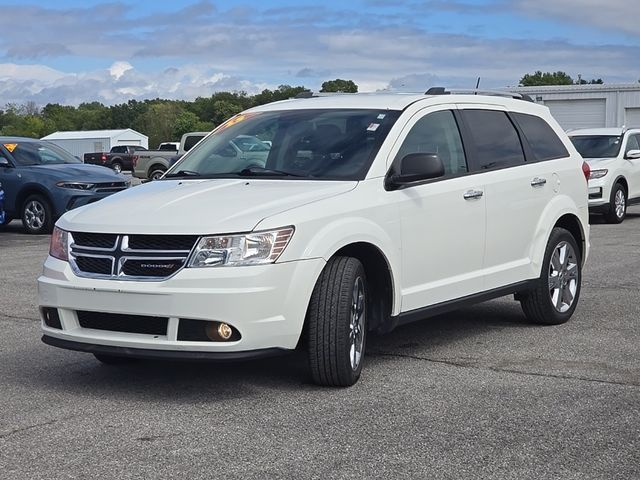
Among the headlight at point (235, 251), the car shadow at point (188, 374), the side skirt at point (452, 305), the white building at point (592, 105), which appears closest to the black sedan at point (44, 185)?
the car shadow at point (188, 374)

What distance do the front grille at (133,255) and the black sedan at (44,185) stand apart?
1142 cm

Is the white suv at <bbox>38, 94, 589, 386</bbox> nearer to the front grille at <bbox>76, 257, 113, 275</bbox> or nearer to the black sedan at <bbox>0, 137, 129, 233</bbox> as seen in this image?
the front grille at <bbox>76, 257, 113, 275</bbox>

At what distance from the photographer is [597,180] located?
19.4 meters

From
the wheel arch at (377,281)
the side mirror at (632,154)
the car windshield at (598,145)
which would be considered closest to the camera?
the wheel arch at (377,281)

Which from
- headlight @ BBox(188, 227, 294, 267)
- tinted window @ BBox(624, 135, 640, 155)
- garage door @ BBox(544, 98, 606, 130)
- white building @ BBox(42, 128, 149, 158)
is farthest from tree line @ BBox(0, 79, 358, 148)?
headlight @ BBox(188, 227, 294, 267)

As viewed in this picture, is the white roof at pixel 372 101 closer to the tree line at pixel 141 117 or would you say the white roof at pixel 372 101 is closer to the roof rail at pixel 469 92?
the roof rail at pixel 469 92

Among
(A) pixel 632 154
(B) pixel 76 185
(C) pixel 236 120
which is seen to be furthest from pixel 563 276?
(A) pixel 632 154

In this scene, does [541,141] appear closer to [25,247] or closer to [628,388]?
[628,388]

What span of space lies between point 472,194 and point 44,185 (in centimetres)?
1174

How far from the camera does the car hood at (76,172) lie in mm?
17672

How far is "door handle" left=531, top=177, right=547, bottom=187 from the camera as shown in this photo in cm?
809

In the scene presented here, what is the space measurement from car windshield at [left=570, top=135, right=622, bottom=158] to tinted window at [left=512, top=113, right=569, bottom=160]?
1217 cm

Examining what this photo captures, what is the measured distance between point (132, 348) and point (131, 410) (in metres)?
0.34

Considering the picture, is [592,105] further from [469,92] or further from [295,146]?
[295,146]
